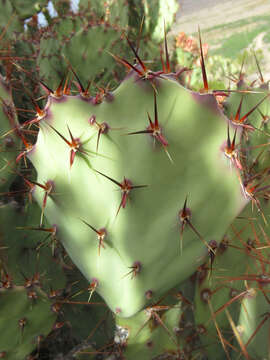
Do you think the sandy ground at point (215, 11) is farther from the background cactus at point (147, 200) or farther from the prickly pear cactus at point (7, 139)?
the background cactus at point (147, 200)

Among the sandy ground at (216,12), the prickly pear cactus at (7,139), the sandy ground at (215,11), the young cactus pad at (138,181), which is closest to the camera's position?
the young cactus pad at (138,181)

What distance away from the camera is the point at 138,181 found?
29.5 inches

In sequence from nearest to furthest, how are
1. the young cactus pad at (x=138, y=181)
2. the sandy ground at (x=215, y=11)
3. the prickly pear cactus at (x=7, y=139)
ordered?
the young cactus pad at (x=138, y=181), the prickly pear cactus at (x=7, y=139), the sandy ground at (x=215, y=11)

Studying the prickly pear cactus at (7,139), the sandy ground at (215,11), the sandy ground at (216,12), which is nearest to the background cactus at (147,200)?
the prickly pear cactus at (7,139)

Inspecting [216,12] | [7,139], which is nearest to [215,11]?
[216,12]

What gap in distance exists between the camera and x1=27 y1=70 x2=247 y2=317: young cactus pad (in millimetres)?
727

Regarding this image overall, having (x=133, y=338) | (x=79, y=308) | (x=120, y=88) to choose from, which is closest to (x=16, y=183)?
(x=79, y=308)

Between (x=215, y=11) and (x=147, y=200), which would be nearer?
(x=147, y=200)

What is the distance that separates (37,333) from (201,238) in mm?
548

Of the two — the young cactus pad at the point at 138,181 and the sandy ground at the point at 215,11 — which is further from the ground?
the young cactus pad at the point at 138,181

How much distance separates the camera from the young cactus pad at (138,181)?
2.38ft

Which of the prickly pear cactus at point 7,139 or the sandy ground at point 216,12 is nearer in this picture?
the prickly pear cactus at point 7,139

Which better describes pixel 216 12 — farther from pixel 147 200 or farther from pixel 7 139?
pixel 147 200

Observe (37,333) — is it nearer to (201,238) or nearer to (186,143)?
(201,238)
